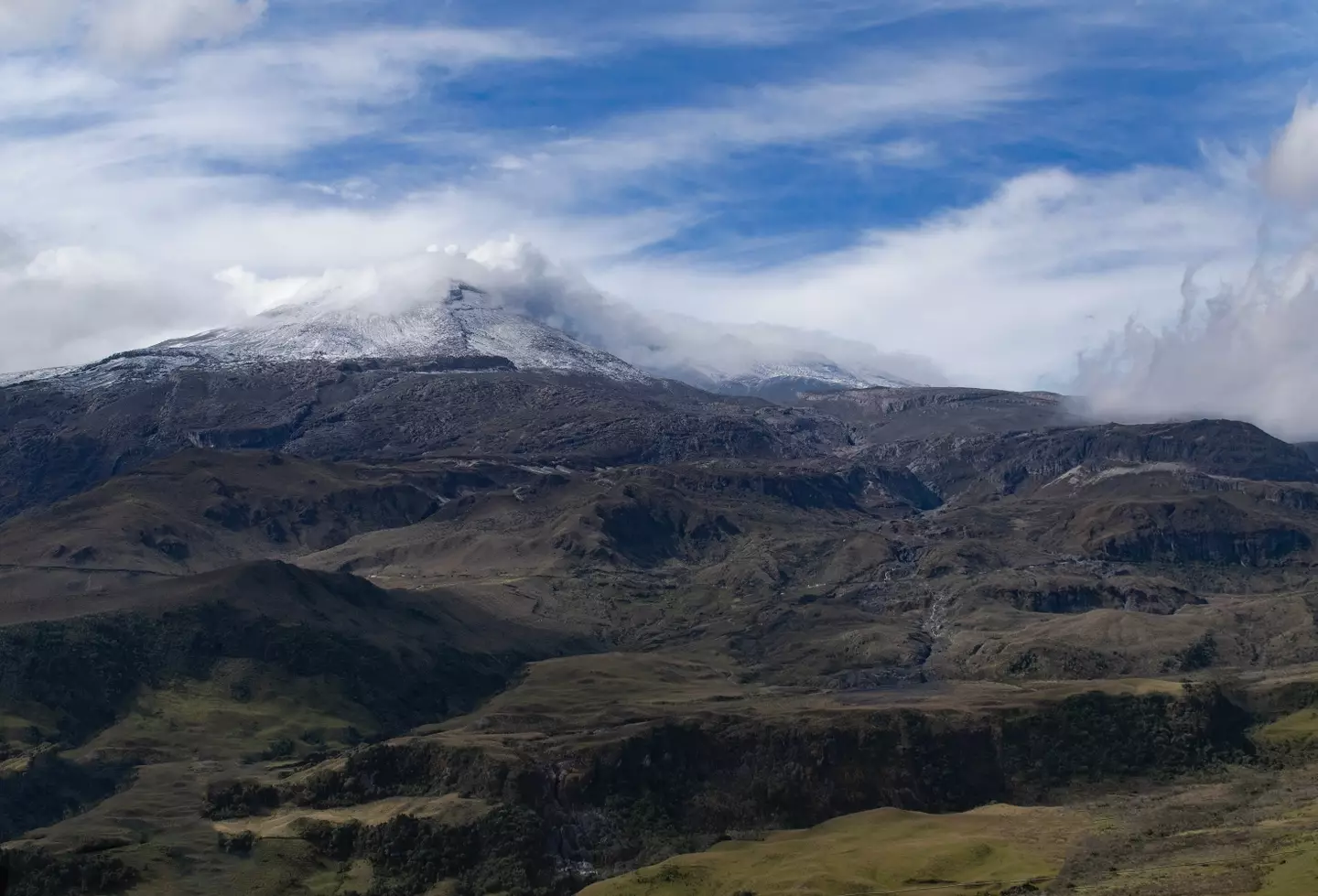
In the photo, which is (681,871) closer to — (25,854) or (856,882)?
(856,882)

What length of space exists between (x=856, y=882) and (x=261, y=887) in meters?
69.4

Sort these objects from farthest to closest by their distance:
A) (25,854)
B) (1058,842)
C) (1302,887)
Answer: (1058,842) → (25,854) → (1302,887)

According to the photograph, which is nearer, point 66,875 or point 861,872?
point 66,875

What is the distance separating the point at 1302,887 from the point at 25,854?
441ft

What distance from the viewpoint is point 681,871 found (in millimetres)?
194500

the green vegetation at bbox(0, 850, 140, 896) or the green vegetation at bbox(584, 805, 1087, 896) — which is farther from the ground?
the green vegetation at bbox(0, 850, 140, 896)

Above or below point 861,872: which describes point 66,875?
above

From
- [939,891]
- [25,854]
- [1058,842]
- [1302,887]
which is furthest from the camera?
[1058,842]

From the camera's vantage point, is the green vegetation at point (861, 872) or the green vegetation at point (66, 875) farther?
the green vegetation at point (861, 872)

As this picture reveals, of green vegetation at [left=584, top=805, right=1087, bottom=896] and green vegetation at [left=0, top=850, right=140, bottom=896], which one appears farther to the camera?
green vegetation at [left=584, top=805, right=1087, bottom=896]

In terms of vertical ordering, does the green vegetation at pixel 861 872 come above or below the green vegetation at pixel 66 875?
below

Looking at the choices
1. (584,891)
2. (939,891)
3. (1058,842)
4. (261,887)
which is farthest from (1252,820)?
(261,887)

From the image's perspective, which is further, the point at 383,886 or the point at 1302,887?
the point at 383,886

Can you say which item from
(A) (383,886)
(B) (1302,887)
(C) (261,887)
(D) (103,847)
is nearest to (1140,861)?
(B) (1302,887)
